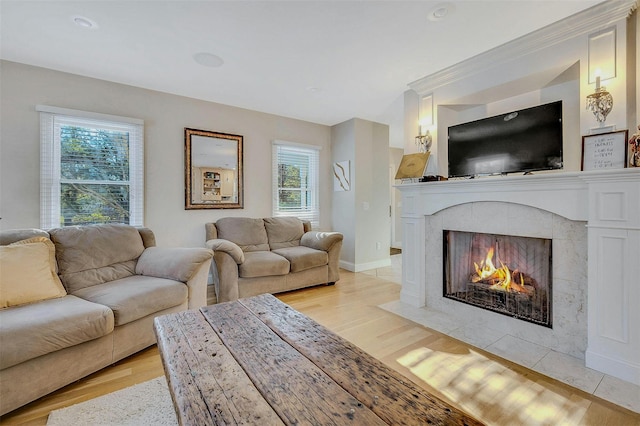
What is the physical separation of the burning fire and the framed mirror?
3119 mm

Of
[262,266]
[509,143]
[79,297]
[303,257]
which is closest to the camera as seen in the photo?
[79,297]

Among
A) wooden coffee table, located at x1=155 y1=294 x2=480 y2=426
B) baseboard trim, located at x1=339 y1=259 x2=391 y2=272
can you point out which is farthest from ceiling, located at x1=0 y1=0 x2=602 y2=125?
baseboard trim, located at x1=339 y1=259 x2=391 y2=272

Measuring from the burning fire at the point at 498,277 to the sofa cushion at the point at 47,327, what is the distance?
3.04m

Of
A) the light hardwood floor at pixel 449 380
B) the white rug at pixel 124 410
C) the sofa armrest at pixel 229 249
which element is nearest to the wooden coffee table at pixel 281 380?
the white rug at pixel 124 410

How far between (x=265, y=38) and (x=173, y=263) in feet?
6.82

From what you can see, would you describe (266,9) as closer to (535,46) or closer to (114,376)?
(535,46)

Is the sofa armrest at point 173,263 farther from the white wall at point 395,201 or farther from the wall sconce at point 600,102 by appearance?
the white wall at point 395,201

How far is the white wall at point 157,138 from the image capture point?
8.95 ft

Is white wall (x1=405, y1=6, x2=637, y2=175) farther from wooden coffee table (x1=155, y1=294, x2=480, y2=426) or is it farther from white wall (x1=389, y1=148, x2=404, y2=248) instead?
white wall (x1=389, y1=148, x2=404, y2=248)

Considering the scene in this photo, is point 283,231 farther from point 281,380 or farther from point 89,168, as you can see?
point 281,380

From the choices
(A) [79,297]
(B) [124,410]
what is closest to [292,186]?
(A) [79,297]

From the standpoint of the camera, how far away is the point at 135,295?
2047 millimetres

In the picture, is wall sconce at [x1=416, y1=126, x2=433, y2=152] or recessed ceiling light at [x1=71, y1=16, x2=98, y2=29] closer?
recessed ceiling light at [x1=71, y1=16, x2=98, y2=29]

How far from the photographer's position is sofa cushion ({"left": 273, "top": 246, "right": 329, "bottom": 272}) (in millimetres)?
3535
